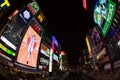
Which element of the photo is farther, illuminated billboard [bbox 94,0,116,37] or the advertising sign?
the advertising sign

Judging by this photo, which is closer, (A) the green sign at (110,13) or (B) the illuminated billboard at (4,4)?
(A) the green sign at (110,13)

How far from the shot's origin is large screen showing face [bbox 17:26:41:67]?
1915cm

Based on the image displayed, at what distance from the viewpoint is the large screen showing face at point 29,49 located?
19147mm

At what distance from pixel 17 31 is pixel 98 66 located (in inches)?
517

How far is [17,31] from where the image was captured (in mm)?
18250

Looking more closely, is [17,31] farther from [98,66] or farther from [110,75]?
[98,66]

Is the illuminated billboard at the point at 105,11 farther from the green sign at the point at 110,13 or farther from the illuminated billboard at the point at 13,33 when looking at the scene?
the illuminated billboard at the point at 13,33

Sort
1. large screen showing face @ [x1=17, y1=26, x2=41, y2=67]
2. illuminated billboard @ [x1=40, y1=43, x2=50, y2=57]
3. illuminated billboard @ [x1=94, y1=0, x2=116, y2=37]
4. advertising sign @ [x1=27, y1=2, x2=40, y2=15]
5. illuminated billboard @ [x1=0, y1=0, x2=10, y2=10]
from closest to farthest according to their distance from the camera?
illuminated billboard @ [x1=94, y1=0, x2=116, y2=37]
illuminated billboard @ [x1=0, y1=0, x2=10, y2=10]
large screen showing face @ [x1=17, y1=26, x2=41, y2=67]
advertising sign @ [x1=27, y1=2, x2=40, y2=15]
illuminated billboard @ [x1=40, y1=43, x2=50, y2=57]

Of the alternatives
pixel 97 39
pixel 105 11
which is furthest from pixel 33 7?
pixel 97 39

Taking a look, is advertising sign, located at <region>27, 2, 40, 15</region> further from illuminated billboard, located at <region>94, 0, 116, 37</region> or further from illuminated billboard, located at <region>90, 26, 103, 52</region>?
illuminated billboard, located at <region>90, 26, 103, 52</region>

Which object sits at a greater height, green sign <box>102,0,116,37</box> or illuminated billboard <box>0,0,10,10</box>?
illuminated billboard <box>0,0,10,10</box>

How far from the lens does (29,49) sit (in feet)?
70.0

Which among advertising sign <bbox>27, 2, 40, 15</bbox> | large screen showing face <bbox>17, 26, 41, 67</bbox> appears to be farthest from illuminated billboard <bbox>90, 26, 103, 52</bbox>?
advertising sign <bbox>27, 2, 40, 15</bbox>

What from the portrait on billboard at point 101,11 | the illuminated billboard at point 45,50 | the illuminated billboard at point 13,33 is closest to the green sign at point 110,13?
the portrait on billboard at point 101,11
